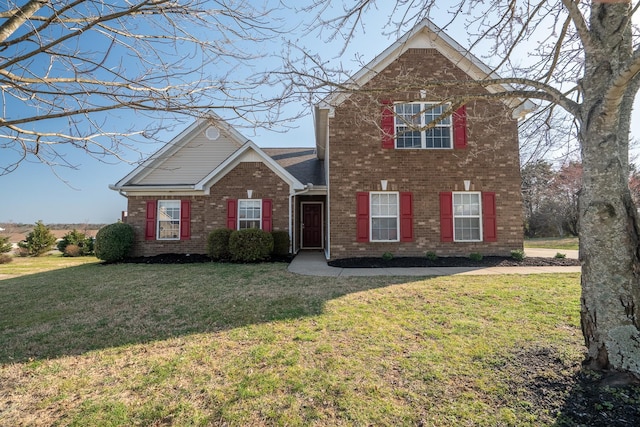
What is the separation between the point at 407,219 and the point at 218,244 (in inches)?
265

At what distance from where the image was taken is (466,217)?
34.2 feet

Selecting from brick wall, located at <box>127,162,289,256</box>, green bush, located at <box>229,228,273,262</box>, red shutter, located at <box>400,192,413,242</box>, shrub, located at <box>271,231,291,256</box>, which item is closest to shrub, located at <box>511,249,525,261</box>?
red shutter, located at <box>400,192,413,242</box>

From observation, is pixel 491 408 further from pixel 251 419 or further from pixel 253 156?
pixel 253 156

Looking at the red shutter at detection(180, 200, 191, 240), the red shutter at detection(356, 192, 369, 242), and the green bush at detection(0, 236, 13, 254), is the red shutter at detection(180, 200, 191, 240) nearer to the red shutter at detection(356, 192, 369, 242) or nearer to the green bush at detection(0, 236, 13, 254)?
the red shutter at detection(356, 192, 369, 242)

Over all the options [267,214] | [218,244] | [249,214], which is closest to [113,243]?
[218,244]

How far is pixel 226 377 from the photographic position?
2.95 m

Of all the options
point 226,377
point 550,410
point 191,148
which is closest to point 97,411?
point 226,377

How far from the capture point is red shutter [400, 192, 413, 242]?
1028cm

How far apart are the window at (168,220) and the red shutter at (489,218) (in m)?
11.6

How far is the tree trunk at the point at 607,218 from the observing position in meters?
2.65

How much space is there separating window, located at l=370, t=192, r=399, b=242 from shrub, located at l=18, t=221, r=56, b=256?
63.3ft

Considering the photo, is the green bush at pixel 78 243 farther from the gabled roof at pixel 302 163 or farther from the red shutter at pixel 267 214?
the red shutter at pixel 267 214

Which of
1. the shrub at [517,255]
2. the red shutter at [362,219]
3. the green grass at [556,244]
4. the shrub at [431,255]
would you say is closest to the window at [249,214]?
the red shutter at [362,219]

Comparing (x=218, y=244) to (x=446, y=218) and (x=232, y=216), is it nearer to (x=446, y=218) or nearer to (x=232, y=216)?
(x=232, y=216)
